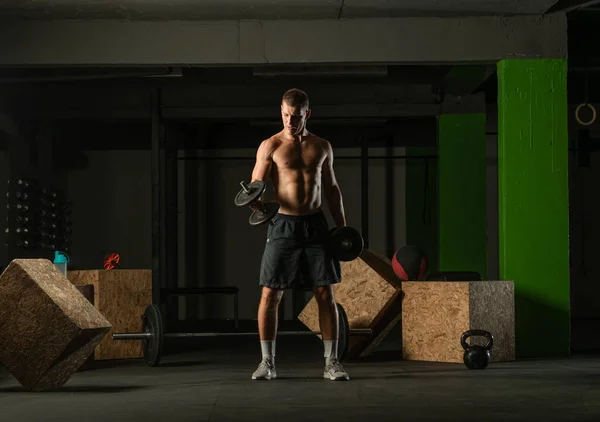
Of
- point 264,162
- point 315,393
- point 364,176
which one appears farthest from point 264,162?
point 364,176

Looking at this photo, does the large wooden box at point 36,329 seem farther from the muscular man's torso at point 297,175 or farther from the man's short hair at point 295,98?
the man's short hair at point 295,98

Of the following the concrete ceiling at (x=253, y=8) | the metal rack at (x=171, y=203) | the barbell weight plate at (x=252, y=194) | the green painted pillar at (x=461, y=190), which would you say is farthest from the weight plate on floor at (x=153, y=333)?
the green painted pillar at (x=461, y=190)

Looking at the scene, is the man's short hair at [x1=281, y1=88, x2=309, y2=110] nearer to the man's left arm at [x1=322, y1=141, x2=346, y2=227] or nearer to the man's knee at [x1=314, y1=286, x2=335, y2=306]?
the man's left arm at [x1=322, y1=141, x2=346, y2=227]

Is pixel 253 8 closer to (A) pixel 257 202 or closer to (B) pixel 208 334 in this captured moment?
(A) pixel 257 202

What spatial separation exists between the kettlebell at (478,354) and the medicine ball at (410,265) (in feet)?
2.91

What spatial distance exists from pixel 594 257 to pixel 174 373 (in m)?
7.30

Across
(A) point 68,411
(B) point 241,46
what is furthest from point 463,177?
(A) point 68,411

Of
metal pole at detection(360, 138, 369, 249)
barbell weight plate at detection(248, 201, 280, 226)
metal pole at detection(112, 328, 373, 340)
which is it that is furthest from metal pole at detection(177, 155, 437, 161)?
barbell weight plate at detection(248, 201, 280, 226)

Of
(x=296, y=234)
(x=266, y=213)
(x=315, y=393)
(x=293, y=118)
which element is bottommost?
(x=315, y=393)

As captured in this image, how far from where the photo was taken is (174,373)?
17.3 feet

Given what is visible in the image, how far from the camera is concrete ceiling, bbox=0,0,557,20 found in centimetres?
584

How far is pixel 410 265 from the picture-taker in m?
6.12

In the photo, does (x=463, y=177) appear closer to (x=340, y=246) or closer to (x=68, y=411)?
(x=340, y=246)

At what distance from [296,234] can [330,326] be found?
50cm
